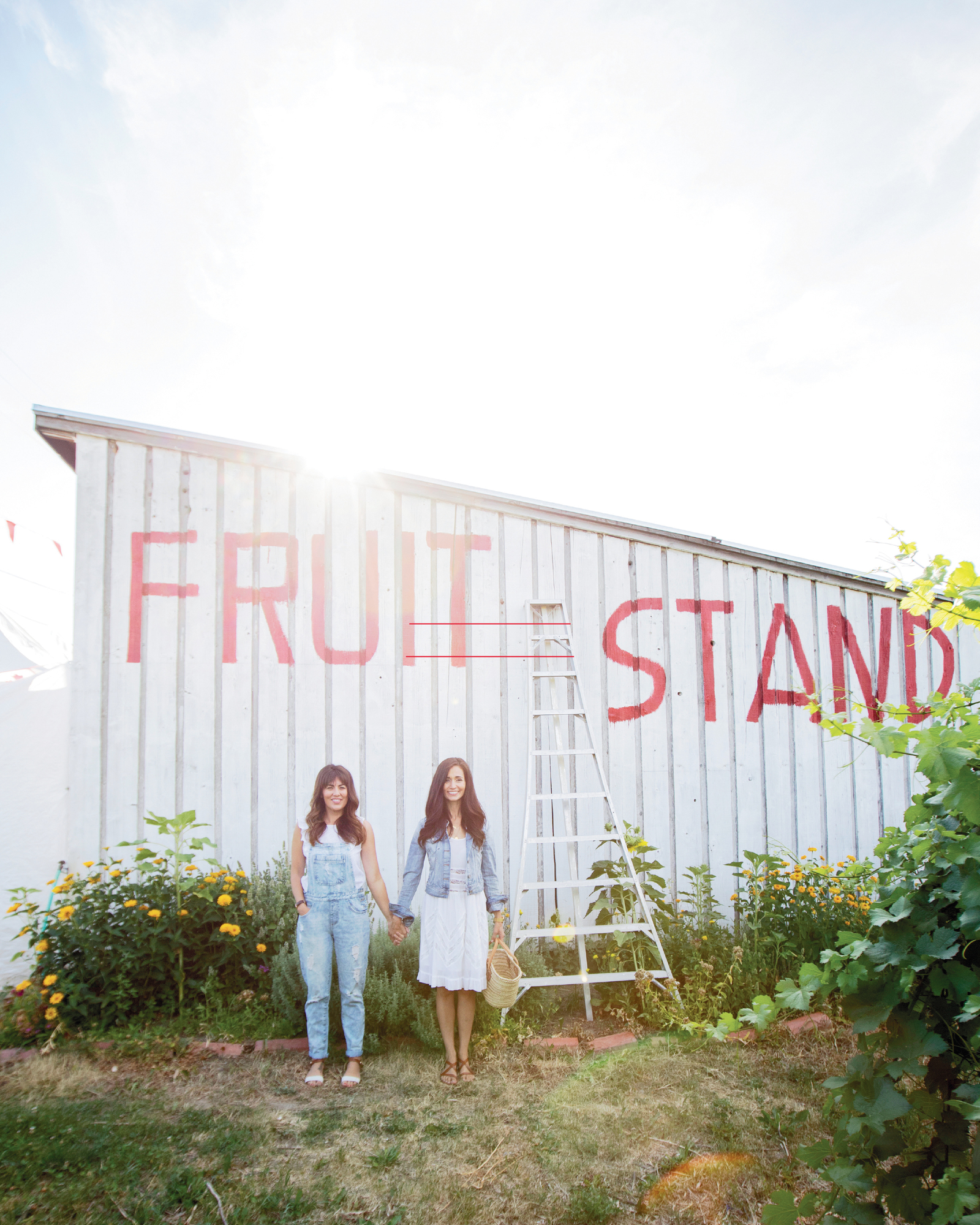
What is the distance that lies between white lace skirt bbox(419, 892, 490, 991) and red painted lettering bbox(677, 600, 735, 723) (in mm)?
2776

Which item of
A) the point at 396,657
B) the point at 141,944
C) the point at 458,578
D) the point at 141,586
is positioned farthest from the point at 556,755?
the point at 141,586

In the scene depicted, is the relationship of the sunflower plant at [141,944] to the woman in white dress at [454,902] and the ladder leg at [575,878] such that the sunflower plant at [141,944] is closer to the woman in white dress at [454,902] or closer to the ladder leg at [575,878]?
the woman in white dress at [454,902]

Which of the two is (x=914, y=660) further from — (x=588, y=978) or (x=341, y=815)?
(x=341, y=815)

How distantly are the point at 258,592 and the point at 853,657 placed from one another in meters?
5.04

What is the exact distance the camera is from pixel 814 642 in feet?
20.9

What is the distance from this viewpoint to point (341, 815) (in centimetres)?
426

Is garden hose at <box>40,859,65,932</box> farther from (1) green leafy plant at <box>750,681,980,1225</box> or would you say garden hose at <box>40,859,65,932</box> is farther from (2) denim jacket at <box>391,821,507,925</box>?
(1) green leafy plant at <box>750,681,980,1225</box>

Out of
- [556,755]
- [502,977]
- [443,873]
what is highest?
[556,755]

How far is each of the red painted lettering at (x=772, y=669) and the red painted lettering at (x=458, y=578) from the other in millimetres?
2467

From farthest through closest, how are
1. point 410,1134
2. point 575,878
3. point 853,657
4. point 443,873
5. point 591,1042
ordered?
point 853,657 < point 575,878 < point 591,1042 < point 443,873 < point 410,1134

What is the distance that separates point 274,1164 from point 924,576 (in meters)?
3.29

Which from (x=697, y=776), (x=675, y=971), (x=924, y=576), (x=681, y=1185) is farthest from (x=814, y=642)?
(x=924, y=576)

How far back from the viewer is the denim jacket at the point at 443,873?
414cm

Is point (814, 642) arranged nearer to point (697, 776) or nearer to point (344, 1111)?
point (697, 776)
